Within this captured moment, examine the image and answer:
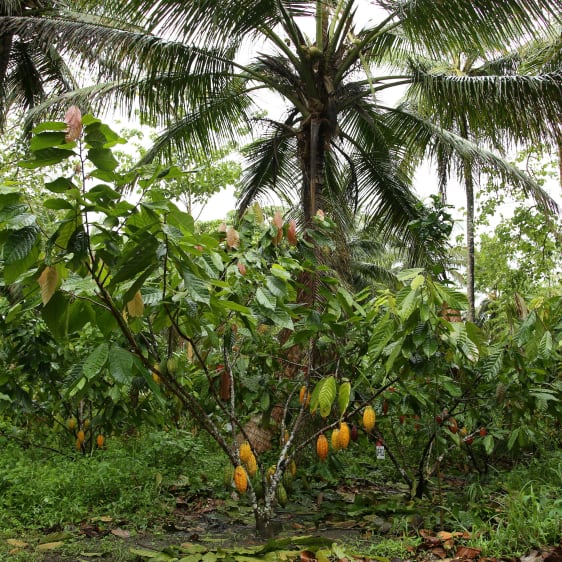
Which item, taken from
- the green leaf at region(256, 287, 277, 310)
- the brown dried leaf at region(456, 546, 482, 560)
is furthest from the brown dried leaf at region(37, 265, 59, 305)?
the brown dried leaf at region(456, 546, 482, 560)

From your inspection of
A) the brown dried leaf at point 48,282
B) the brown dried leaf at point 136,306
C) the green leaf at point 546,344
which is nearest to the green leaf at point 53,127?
the brown dried leaf at point 48,282

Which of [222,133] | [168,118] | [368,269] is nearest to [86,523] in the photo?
[168,118]

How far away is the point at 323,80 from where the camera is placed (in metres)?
6.40

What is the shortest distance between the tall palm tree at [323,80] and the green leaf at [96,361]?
11.6 feet

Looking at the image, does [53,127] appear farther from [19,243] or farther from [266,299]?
[266,299]

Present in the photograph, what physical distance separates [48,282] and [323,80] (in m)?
4.93

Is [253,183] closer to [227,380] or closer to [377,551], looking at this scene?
[227,380]

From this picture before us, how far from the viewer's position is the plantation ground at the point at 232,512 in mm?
2885

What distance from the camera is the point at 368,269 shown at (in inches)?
769

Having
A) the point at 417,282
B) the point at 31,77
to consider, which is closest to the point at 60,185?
the point at 417,282

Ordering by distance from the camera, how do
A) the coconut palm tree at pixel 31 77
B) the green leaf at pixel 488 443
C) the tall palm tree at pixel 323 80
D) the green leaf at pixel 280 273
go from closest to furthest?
the green leaf at pixel 280 273, the green leaf at pixel 488 443, the tall palm tree at pixel 323 80, the coconut palm tree at pixel 31 77

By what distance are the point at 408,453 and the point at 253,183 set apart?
3.97 meters

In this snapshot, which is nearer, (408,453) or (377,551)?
(377,551)

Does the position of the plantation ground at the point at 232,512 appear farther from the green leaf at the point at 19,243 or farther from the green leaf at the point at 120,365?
the green leaf at the point at 19,243
